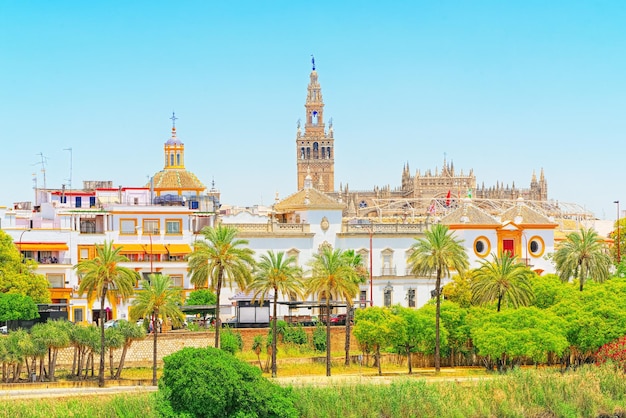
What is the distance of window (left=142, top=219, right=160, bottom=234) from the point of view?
8519 centimetres

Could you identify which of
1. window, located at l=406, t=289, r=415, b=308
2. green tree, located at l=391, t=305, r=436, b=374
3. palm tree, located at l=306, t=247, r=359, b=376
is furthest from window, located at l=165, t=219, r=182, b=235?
Answer: green tree, located at l=391, t=305, r=436, b=374

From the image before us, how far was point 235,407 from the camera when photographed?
52.7m

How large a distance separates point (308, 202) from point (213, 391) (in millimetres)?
37336

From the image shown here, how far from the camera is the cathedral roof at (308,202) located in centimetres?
8781

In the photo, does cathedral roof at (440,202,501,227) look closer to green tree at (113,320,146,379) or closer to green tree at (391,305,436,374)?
green tree at (391,305,436,374)

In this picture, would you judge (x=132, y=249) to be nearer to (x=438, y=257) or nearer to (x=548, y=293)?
(x=438, y=257)

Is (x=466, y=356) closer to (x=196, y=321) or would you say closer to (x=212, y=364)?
(x=196, y=321)

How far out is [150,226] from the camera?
85.5 meters

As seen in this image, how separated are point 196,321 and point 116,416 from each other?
23354 mm

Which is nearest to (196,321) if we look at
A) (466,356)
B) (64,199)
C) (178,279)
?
(178,279)

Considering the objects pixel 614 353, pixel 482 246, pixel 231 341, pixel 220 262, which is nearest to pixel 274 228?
pixel 482 246

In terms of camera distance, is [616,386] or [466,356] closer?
[616,386]

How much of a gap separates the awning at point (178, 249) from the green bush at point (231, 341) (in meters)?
12.4

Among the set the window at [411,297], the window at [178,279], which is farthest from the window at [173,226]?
the window at [411,297]
